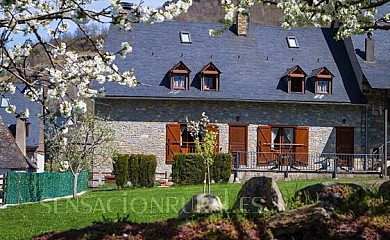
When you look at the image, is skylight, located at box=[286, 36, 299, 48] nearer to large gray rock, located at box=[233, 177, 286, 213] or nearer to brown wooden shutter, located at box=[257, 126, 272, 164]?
brown wooden shutter, located at box=[257, 126, 272, 164]

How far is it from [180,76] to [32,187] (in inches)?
398

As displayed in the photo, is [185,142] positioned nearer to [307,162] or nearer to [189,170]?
[189,170]

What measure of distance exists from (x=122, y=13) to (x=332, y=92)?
25623 millimetres

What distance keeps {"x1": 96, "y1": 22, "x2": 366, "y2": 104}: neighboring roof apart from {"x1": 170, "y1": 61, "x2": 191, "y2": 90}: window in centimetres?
30

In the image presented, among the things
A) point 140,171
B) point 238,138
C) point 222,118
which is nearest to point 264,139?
point 238,138

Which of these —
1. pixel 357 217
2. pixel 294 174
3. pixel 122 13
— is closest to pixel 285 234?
pixel 357 217

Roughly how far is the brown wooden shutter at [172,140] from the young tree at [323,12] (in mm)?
19811

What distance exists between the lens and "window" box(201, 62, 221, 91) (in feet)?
96.7

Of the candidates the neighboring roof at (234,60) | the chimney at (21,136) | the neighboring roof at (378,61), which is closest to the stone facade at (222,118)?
the neighboring roof at (234,60)

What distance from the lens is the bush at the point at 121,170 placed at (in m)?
24.9

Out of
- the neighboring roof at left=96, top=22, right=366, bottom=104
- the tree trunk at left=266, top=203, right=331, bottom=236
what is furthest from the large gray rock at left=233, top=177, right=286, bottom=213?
the neighboring roof at left=96, top=22, right=366, bottom=104

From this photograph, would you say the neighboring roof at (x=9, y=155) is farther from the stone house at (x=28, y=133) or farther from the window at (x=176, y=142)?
the stone house at (x=28, y=133)

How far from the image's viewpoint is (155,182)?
27.1 metres

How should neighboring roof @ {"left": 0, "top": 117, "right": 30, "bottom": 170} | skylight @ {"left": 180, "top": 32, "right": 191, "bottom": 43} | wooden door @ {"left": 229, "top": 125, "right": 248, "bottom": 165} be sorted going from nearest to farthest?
neighboring roof @ {"left": 0, "top": 117, "right": 30, "bottom": 170} → wooden door @ {"left": 229, "top": 125, "right": 248, "bottom": 165} → skylight @ {"left": 180, "top": 32, "right": 191, "bottom": 43}
